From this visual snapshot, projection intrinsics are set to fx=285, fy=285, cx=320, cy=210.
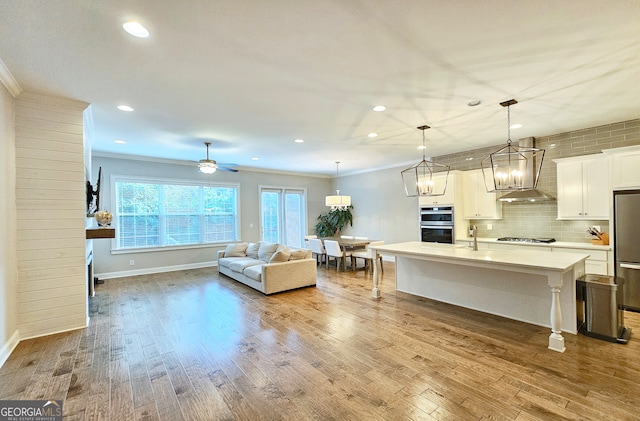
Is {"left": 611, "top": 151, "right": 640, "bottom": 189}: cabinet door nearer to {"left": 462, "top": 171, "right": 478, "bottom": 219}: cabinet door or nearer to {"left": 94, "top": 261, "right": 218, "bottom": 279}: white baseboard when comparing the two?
{"left": 462, "top": 171, "right": 478, "bottom": 219}: cabinet door

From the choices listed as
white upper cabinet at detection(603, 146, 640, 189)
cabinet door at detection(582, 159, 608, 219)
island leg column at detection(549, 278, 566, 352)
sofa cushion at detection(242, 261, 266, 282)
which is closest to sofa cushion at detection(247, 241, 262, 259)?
sofa cushion at detection(242, 261, 266, 282)

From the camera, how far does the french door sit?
345 inches

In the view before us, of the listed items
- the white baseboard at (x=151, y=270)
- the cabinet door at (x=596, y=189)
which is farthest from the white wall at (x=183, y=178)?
the cabinet door at (x=596, y=189)

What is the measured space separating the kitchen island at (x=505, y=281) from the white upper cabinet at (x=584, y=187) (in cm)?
Answer: 144

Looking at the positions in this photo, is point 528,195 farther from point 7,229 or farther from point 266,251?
point 7,229

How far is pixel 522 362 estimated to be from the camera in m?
2.61

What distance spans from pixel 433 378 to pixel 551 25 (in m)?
2.90

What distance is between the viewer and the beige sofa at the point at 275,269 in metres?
4.96

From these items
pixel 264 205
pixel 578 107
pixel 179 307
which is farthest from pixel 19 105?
pixel 578 107

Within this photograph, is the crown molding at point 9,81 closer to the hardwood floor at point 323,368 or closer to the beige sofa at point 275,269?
the hardwood floor at point 323,368

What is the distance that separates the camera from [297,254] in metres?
5.45

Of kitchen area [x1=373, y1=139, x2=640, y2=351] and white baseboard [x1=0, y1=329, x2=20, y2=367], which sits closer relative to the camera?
white baseboard [x1=0, y1=329, x2=20, y2=367]

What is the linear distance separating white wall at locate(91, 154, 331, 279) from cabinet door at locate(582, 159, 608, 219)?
6.77 meters
